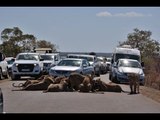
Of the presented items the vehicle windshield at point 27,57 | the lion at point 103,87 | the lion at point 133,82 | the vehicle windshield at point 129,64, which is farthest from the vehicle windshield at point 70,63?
the lion at point 133,82

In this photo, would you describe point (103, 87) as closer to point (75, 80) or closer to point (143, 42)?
point (75, 80)

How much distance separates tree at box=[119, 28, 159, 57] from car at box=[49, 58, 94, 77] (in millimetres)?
40291

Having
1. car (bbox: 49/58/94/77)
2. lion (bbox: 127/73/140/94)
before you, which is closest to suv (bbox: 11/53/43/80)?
car (bbox: 49/58/94/77)

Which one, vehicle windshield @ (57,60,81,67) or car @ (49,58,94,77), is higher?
vehicle windshield @ (57,60,81,67)

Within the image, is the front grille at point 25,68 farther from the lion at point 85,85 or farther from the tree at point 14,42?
the tree at point 14,42

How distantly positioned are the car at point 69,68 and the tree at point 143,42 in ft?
132

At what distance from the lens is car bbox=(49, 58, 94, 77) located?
78.9 ft

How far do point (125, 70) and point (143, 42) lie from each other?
139ft

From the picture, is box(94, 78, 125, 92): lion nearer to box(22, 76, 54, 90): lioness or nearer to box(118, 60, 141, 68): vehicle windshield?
box(22, 76, 54, 90): lioness

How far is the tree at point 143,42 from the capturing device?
6769cm

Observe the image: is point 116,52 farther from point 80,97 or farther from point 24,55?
point 80,97

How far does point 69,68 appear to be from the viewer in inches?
965

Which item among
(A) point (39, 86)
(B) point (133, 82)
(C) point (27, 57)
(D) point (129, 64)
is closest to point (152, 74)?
(D) point (129, 64)

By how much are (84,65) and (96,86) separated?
6632mm
